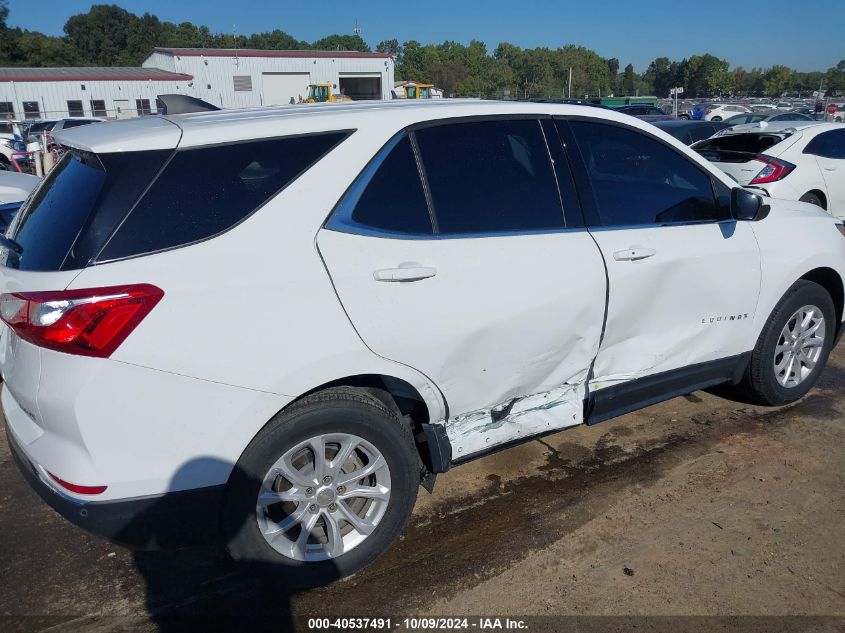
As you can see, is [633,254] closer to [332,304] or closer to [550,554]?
[550,554]

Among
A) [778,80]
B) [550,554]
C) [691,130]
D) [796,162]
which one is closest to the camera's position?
[550,554]

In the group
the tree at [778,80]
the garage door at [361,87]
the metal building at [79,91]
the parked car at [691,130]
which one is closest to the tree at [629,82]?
the tree at [778,80]

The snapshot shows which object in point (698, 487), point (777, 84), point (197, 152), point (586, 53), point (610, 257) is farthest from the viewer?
point (586, 53)

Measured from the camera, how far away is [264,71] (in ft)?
167

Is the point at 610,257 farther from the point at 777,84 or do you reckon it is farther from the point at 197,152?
the point at 777,84

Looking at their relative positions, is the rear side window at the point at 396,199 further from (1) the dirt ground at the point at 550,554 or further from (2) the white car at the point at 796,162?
(2) the white car at the point at 796,162

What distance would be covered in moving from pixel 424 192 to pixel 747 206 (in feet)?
6.35

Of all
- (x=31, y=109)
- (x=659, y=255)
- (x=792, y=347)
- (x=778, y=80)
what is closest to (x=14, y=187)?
(x=659, y=255)

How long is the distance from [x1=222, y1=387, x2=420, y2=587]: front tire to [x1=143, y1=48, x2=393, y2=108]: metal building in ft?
158

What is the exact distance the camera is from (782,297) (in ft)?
12.9

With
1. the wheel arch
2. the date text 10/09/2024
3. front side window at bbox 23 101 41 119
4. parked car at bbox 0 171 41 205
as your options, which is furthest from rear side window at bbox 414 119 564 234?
front side window at bbox 23 101 41 119

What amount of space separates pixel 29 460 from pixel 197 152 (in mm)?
1313

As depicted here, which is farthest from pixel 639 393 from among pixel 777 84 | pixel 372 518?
pixel 777 84

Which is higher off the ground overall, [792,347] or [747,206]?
[747,206]
